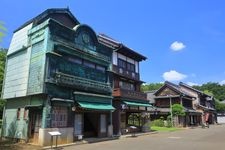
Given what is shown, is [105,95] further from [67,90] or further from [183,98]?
[183,98]

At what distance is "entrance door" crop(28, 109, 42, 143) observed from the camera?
19103 millimetres

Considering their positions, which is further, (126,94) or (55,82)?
(126,94)

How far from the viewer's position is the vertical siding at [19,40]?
22359mm

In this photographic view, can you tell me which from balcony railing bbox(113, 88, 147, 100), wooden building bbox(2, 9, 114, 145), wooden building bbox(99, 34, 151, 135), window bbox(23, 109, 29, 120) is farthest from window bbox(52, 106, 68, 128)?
balcony railing bbox(113, 88, 147, 100)

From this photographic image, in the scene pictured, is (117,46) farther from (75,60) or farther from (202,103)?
(202,103)

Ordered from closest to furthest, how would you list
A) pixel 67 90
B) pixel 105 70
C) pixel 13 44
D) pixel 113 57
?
1. pixel 67 90
2. pixel 13 44
3. pixel 105 70
4. pixel 113 57

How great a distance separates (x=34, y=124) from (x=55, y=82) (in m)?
3.83

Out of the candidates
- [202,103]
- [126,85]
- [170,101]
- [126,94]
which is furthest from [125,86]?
[202,103]

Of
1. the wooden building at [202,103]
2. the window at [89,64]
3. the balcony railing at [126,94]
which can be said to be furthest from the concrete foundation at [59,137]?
the wooden building at [202,103]

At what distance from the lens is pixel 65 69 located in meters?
20.8

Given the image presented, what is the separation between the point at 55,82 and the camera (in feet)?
63.5

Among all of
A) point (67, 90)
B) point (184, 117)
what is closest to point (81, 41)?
point (67, 90)

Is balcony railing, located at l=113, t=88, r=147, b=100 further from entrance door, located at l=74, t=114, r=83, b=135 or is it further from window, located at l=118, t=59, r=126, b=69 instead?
entrance door, located at l=74, t=114, r=83, b=135

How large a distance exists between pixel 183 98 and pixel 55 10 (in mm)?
38437
